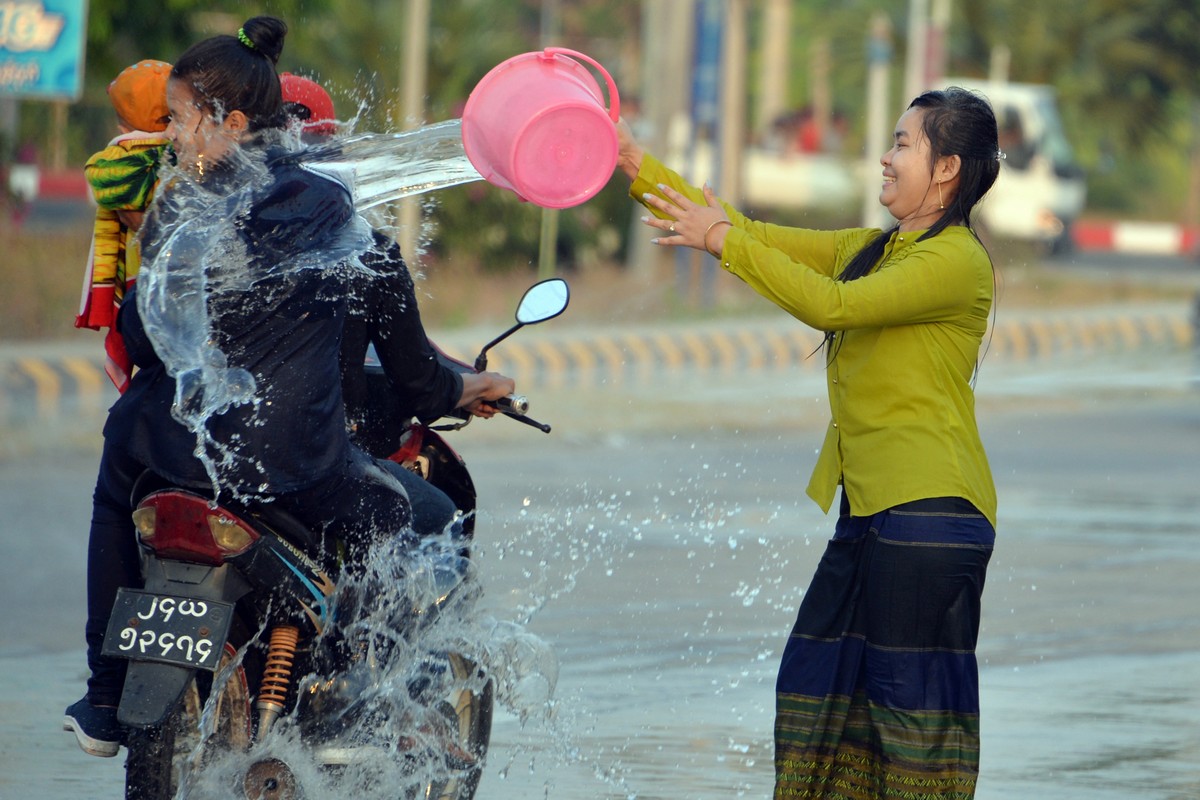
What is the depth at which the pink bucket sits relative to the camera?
436cm

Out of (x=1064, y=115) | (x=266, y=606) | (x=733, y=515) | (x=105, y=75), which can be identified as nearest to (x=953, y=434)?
(x=266, y=606)

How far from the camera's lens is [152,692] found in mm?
4008

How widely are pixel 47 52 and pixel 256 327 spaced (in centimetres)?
1252

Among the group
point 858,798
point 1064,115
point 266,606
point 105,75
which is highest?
point 1064,115

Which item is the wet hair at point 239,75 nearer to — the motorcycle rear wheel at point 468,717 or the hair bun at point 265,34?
the hair bun at point 265,34

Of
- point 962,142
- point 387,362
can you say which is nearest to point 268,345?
point 387,362

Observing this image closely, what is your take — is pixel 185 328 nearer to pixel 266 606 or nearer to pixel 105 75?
pixel 266 606

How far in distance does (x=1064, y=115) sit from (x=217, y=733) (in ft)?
117

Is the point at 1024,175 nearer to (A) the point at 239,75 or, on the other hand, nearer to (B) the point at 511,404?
(B) the point at 511,404

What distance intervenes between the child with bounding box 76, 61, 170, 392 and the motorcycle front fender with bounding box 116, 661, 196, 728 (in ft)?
2.60

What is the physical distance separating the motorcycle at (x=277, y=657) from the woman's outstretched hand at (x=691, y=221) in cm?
A: 54

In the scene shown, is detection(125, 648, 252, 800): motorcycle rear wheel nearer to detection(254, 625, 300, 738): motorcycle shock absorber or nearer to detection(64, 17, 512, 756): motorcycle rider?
detection(254, 625, 300, 738): motorcycle shock absorber

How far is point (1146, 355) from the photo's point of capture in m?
18.8

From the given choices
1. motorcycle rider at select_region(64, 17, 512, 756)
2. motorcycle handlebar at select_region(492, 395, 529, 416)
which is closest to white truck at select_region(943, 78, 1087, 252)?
motorcycle handlebar at select_region(492, 395, 529, 416)
